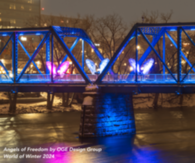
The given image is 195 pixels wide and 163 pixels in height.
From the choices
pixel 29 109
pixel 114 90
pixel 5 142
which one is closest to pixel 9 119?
pixel 29 109

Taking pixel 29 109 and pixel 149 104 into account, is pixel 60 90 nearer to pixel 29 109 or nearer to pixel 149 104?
pixel 29 109

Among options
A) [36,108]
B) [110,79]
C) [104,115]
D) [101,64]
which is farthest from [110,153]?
[36,108]

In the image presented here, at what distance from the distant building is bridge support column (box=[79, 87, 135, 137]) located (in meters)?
88.8

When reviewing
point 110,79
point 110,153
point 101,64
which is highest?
point 101,64

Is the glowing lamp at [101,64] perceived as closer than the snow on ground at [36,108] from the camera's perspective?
Yes

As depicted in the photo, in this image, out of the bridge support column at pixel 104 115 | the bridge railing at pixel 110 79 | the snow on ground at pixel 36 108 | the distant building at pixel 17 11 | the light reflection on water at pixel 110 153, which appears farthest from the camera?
the distant building at pixel 17 11

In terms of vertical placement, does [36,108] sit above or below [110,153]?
above

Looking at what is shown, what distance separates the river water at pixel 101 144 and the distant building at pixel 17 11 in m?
82.6

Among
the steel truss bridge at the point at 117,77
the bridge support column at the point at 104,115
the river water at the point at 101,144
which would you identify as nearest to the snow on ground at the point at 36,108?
the river water at the point at 101,144

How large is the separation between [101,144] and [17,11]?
103 meters

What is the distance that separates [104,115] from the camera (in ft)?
98.3

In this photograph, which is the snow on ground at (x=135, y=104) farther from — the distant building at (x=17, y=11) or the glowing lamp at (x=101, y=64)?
the distant building at (x=17, y=11)

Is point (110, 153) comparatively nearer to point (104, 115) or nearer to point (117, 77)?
point (104, 115)

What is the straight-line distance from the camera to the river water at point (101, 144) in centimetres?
2472
